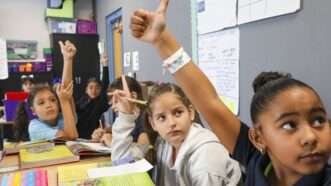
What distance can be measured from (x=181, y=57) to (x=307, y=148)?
0.42m

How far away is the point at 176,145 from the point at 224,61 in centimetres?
76

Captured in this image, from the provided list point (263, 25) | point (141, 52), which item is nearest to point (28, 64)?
point (141, 52)

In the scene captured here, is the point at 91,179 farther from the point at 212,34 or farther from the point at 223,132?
the point at 212,34

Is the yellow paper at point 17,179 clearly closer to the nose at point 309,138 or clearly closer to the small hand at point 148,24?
the small hand at point 148,24

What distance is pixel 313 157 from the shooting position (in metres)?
0.67

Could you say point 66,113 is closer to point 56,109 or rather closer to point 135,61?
point 56,109

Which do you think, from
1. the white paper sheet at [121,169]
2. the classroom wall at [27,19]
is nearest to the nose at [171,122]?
the white paper sheet at [121,169]

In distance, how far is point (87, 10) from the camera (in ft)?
18.2

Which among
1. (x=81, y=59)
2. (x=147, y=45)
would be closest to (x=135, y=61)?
(x=147, y=45)

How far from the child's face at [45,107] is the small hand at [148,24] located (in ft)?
3.95

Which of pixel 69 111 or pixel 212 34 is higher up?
pixel 212 34

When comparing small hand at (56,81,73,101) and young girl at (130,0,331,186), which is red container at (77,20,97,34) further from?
young girl at (130,0,331,186)

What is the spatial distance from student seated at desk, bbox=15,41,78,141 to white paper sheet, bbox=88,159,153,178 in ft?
2.37

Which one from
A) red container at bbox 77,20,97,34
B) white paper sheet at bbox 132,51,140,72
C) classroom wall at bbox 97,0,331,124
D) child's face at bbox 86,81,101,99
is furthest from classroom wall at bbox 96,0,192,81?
classroom wall at bbox 97,0,331,124
